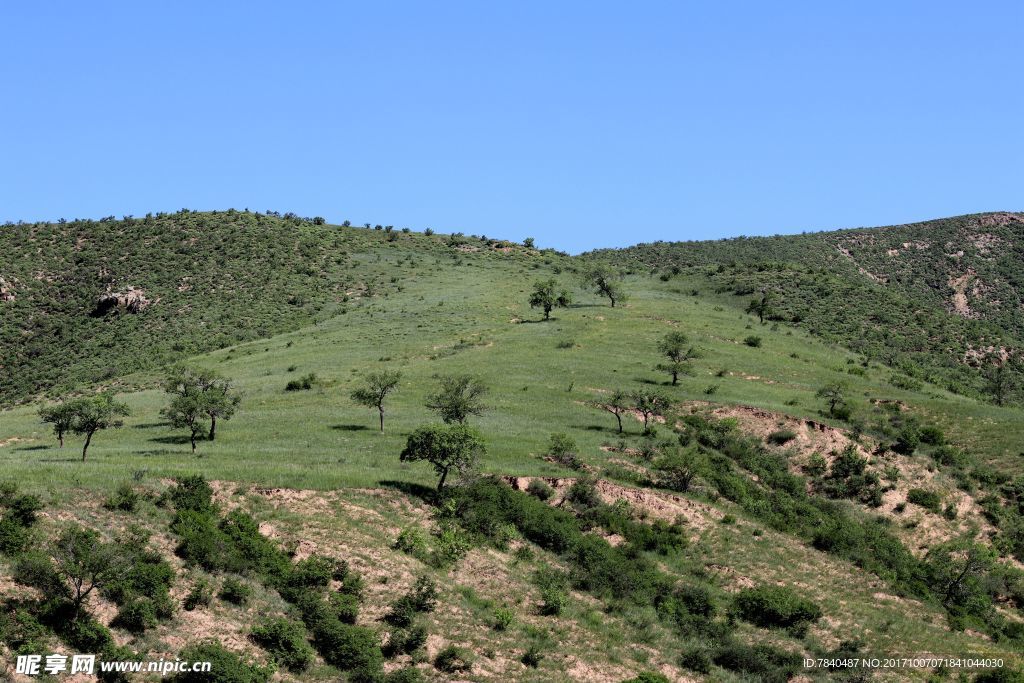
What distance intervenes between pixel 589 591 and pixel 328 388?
39888 millimetres

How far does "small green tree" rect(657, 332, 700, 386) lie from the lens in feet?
264

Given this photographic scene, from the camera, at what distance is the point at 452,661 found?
3503 cm

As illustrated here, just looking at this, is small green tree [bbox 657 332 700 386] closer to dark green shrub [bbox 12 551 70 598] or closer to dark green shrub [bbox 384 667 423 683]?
dark green shrub [bbox 384 667 423 683]

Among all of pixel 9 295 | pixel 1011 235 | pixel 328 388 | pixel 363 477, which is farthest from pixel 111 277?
pixel 1011 235

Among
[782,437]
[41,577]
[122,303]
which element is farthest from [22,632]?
[122,303]

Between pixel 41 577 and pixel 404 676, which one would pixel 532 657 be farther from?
pixel 41 577

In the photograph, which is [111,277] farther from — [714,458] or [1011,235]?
[1011,235]

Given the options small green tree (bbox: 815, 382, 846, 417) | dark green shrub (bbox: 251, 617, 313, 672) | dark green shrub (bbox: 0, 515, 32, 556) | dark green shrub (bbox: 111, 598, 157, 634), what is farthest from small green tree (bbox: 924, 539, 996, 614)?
dark green shrub (bbox: 0, 515, 32, 556)

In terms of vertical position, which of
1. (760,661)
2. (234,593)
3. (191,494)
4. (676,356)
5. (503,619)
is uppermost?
(676,356)

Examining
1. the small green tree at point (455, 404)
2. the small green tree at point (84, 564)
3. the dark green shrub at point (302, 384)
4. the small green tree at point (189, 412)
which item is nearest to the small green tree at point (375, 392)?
the small green tree at point (455, 404)

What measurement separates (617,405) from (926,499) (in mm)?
20931

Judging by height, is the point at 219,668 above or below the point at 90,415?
below

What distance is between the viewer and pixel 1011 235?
184 metres

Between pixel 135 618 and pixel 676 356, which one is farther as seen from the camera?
pixel 676 356
